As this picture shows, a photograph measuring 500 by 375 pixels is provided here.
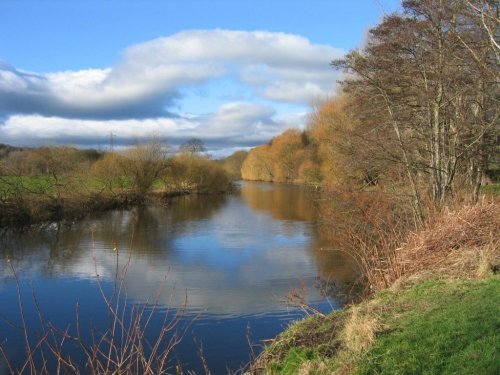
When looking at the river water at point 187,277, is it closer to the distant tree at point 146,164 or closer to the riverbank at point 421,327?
the riverbank at point 421,327

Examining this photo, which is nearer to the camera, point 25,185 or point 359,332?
point 359,332

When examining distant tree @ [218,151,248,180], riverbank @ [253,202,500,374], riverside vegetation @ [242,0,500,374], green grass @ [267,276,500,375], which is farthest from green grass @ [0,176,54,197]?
distant tree @ [218,151,248,180]

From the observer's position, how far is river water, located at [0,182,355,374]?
29.8ft

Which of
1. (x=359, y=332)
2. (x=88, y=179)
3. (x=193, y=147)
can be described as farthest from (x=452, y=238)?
(x=193, y=147)

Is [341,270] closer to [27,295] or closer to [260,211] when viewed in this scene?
[27,295]

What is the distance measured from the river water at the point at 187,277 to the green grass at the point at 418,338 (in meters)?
1.59

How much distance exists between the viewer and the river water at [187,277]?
29.8ft

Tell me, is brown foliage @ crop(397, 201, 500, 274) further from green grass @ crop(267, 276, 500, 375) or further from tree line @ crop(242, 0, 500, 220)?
tree line @ crop(242, 0, 500, 220)

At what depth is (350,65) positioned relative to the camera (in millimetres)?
15070

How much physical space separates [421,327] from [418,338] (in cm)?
39

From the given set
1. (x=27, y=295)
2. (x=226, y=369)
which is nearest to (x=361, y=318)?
(x=226, y=369)

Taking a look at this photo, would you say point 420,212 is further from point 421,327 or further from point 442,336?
point 442,336

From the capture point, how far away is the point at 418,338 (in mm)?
5414

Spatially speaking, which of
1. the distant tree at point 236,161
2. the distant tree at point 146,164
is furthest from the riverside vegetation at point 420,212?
the distant tree at point 236,161
